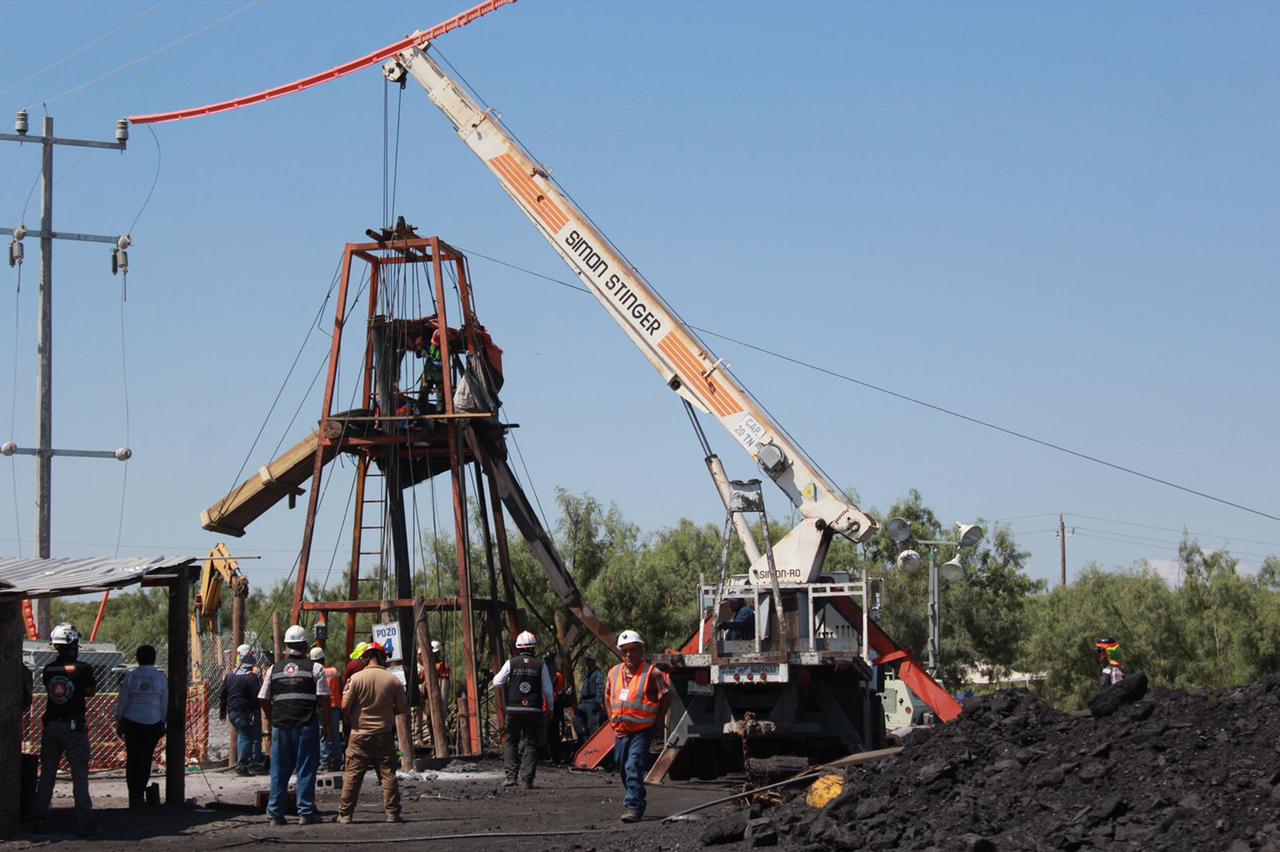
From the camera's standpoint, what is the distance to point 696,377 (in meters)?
23.0

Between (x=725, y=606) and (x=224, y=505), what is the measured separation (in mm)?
9640

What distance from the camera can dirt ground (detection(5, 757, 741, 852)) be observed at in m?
13.3

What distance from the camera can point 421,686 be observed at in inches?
994

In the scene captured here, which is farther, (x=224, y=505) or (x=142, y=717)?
(x=224, y=505)

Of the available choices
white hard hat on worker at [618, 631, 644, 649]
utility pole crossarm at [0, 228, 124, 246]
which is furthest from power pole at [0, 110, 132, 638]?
white hard hat on worker at [618, 631, 644, 649]

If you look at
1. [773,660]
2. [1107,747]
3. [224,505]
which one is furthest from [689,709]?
[224,505]

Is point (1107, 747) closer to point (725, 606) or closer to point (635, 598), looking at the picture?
point (725, 606)

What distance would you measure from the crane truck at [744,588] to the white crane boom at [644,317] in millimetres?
20

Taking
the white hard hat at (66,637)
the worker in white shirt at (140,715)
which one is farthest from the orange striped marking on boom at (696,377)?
the white hard hat at (66,637)

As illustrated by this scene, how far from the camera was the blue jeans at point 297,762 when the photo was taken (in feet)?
49.8

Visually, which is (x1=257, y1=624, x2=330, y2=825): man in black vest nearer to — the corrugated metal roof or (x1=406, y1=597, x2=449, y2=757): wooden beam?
the corrugated metal roof

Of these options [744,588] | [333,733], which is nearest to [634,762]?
[744,588]

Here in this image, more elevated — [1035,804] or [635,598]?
[635,598]

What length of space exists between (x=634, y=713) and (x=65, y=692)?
16.8 ft
